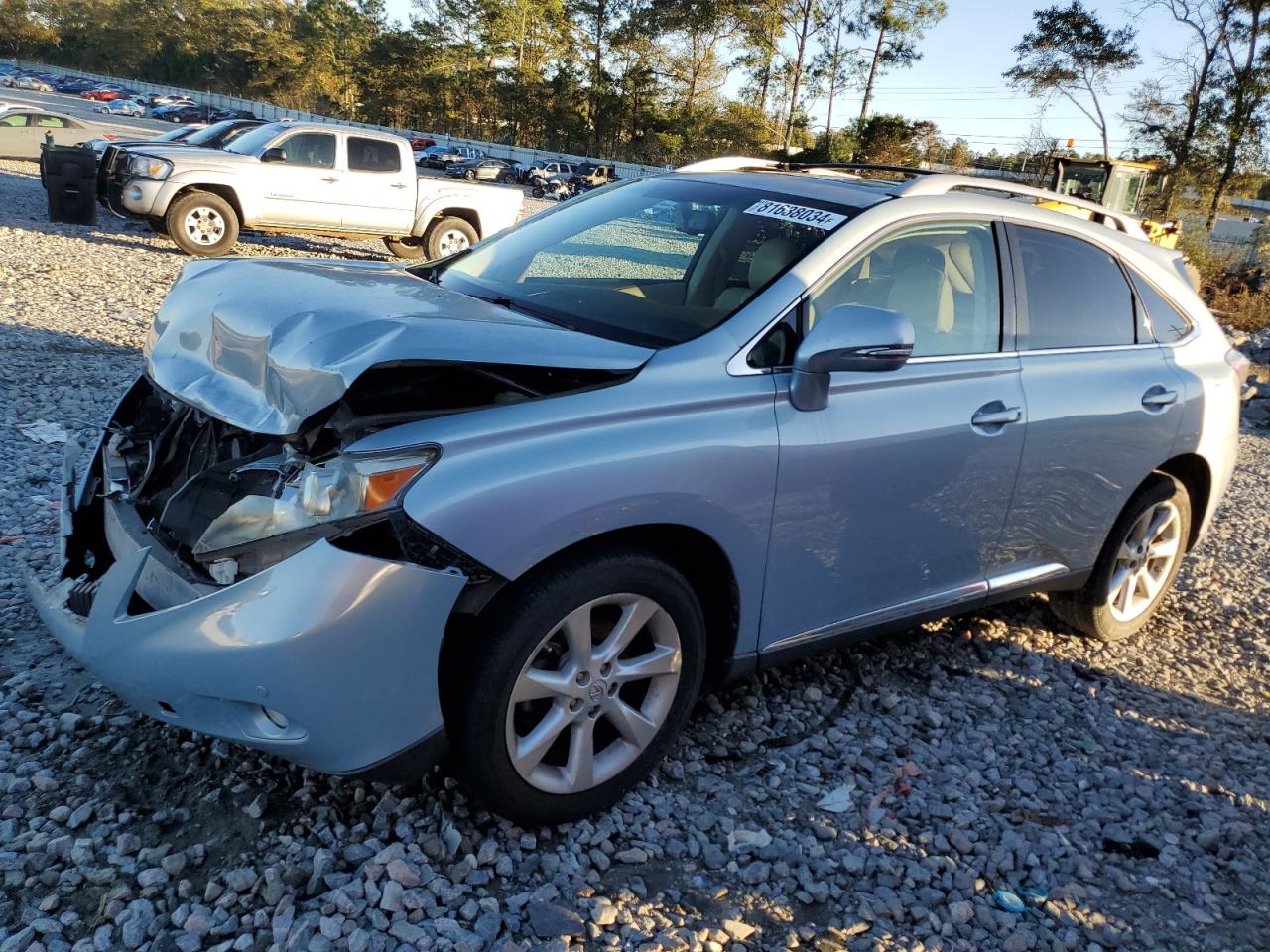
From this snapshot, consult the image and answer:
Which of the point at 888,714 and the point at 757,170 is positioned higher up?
the point at 757,170

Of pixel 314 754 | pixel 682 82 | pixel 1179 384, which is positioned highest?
pixel 682 82

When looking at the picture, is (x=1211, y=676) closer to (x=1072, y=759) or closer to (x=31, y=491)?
(x=1072, y=759)

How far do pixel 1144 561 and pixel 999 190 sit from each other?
5.90 ft

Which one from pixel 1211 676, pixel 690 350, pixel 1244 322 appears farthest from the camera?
pixel 1244 322

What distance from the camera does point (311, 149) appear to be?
45.5 ft

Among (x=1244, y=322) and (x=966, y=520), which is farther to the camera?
(x=1244, y=322)

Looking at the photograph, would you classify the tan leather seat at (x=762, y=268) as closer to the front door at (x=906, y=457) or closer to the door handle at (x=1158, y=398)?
the front door at (x=906, y=457)

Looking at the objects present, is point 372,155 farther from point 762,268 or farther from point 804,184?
point 762,268

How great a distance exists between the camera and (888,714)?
367 centimetres

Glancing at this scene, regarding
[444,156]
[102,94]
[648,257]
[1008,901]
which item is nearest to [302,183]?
[648,257]

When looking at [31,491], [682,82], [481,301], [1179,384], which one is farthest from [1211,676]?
[682,82]

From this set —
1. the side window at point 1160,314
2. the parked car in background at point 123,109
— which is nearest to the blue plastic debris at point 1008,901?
the side window at point 1160,314

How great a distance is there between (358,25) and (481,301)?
92310 mm

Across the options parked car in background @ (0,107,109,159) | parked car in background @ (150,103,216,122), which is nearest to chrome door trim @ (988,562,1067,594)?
parked car in background @ (0,107,109,159)
